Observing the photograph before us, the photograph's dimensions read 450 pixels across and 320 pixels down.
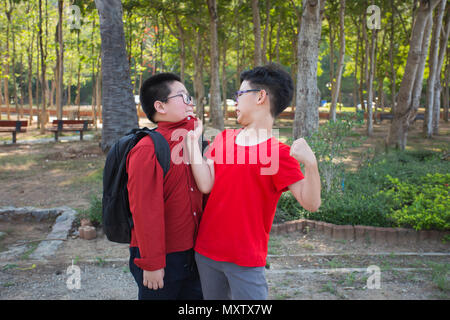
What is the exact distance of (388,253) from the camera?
522 centimetres

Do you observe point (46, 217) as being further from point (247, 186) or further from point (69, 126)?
point (69, 126)

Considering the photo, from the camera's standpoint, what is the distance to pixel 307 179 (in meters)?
2.02

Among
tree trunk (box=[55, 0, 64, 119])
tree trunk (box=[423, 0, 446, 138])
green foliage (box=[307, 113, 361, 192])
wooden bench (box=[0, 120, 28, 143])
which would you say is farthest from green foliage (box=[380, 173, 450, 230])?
tree trunk (box=[55, 0, 64, 119])

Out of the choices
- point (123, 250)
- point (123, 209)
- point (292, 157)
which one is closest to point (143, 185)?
point (123, 209)

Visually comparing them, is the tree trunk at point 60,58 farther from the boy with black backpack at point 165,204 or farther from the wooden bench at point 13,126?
the boy with black backpack at point 165,204

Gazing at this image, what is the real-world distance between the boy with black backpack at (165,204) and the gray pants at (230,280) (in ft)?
0.50

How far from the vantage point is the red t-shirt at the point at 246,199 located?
210cm

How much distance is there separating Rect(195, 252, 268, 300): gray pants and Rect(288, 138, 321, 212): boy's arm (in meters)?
0.43

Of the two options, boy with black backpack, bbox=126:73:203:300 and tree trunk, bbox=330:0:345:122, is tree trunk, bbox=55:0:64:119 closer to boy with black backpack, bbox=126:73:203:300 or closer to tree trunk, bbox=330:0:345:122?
tree trunk, bbox=330:0:345:122

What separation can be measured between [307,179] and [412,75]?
12.0 m

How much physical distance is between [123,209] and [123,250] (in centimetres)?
334

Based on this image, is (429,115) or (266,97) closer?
(266,97)

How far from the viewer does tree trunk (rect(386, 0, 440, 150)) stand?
1209cm

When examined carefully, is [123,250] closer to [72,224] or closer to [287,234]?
[72,224]
